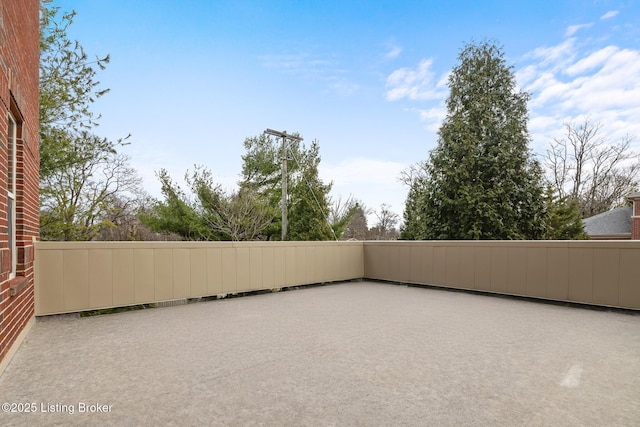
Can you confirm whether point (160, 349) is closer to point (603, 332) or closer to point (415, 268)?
point (603, 332)

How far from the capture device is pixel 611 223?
1883 centimetres

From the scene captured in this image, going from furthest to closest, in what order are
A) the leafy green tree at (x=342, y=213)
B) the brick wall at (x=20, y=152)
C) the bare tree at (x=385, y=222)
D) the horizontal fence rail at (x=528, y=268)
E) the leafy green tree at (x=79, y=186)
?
the bare tree at (x=385, y=222)
the leafy green tree at (x=342, y=213)
the leafy green tree at (x=79, y=186)
the horizontal fence rail at (x=528, y=268)
the brick wall at (x=20, y=152)

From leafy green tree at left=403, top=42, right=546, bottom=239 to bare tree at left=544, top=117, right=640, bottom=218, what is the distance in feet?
35.8

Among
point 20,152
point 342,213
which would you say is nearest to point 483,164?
point 342,213

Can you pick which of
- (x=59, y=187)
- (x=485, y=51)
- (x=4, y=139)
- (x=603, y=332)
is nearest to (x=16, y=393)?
(x=4, y=139)

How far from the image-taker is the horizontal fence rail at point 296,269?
4.39m

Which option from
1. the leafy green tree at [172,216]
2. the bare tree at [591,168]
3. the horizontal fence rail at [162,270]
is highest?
the bare tree at [591,168]

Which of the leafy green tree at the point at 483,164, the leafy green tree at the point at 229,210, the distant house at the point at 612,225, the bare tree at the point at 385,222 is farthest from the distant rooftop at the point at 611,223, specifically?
the leafy green tree at the point at 229,210

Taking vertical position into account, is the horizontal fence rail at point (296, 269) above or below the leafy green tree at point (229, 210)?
below

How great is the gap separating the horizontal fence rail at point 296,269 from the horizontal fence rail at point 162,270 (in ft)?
0.04

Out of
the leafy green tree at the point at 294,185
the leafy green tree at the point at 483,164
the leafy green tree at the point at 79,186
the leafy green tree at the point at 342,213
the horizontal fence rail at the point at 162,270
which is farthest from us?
the leafy green tree at the point at 342,213

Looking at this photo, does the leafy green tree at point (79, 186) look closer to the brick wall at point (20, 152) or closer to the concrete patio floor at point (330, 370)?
the brick wall at point (20, 152)

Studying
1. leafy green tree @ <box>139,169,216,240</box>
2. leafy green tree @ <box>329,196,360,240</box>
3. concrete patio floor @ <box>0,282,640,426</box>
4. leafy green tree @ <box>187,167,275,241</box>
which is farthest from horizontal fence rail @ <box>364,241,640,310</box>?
leafy green tree @ <box>139,169,216,240</box>

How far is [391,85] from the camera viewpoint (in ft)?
39.4
